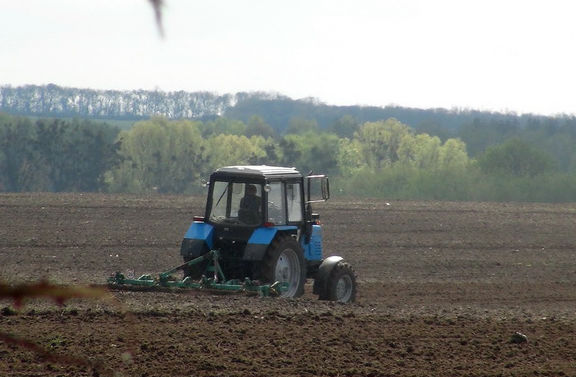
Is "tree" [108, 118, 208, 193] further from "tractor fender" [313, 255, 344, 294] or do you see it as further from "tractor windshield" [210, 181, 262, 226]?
"tractor fender" [313, 255, 344, 294]

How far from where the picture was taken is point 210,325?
1073 cm

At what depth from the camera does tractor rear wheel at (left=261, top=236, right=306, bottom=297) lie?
43.0ft

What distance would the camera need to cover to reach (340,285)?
14.3m

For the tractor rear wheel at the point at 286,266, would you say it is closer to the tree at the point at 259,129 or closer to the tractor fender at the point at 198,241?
the tractor fender at the point at 198,241

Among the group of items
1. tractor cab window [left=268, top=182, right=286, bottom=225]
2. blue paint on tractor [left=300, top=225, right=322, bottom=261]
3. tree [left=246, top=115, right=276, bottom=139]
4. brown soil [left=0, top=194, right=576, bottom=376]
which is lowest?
brown soil [left=0, top=194, right=576, bottom=376]

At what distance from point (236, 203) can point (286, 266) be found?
45.1 inches

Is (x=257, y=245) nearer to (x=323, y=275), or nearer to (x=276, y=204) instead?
(x=276, y=204)

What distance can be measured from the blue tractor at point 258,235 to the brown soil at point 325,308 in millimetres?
624

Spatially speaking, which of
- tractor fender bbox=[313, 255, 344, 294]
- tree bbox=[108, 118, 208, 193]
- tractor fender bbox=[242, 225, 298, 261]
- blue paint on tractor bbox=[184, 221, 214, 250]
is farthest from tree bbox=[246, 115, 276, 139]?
tractor fender bbox=[242, 225, 298, 261]

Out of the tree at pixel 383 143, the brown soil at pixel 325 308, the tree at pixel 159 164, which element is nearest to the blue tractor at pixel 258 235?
the brown soil at pixel 325 308

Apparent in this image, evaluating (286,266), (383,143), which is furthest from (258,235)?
(383,143)

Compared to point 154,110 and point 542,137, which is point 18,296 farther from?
point 542,137

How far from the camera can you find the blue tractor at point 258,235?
13.2 metres

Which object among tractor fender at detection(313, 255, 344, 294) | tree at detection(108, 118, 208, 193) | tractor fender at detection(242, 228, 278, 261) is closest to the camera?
tractor fender at detection(242, 228, 278, 261)
